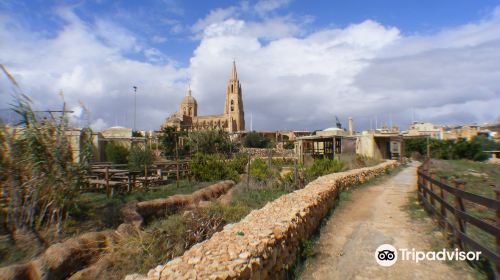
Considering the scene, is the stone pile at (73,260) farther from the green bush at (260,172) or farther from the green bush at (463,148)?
the green bush at (463,148)

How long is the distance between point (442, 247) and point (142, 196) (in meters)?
8.32

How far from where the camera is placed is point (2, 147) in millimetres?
5375

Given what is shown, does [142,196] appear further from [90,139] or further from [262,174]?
[262,174]

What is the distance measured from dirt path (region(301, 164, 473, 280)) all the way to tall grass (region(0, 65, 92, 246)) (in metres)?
4.93

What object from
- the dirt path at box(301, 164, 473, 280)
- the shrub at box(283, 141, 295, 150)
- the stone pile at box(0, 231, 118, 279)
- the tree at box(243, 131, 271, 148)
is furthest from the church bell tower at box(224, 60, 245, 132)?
the stone pile at box(0, 231, 118, 279)

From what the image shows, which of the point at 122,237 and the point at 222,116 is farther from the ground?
the point at 222,116

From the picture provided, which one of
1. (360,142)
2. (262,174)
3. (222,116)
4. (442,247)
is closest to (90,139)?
(262,174)

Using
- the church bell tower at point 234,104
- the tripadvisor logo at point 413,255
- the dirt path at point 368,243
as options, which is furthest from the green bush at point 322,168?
the church bell tower at point 234,104

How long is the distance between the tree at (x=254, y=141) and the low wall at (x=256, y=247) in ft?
124

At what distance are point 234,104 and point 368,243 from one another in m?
76.1

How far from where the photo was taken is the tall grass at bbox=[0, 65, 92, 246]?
17.4ft

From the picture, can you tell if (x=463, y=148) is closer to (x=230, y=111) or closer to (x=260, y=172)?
(x=260, y=172)

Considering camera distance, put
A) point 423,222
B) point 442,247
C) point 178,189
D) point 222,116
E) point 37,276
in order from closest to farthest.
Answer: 1. point 37,276
2. point 442,247
3. point 423,222
4. point 178,189
5. point 222,116

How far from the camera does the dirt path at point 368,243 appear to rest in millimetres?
4230
